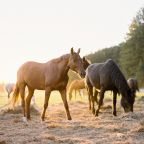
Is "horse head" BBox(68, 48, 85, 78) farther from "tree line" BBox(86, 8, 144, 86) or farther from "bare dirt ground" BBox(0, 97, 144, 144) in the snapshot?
"tree line" BBox(86, 8, 144, 86)

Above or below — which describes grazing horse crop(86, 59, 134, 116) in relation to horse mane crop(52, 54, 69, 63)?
below

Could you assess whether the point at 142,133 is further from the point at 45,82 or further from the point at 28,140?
the point at 45,82

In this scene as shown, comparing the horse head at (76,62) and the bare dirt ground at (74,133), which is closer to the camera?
the bare dirt ground at (74,133)

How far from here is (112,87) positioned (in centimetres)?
1560

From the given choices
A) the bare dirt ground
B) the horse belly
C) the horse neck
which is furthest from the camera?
the horse belly

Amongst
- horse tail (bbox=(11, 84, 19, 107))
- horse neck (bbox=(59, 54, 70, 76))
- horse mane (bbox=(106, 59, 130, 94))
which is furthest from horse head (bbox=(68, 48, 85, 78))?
horse tail (bbox=(11, 84, 19, 107))

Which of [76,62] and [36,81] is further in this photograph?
[36,81]

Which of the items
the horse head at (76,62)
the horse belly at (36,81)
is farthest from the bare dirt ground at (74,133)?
the horse head at (76,62)

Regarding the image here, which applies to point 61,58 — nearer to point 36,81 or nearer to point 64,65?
point 64,65

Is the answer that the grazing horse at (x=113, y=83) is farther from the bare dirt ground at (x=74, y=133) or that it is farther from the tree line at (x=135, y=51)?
the tree line at (x=135, y=51)

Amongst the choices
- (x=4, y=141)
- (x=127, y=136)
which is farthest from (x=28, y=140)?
(x=127, y=136)

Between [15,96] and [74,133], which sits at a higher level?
[15,96]

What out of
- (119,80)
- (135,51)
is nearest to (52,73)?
(119,80)

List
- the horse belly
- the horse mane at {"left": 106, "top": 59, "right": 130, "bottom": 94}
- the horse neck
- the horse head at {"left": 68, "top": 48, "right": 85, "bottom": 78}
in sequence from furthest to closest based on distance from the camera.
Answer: the horse mane at {"left": 106, "top": 59, "right": 130, "bottom": 94} → the horse belly → the horse neck → the horse head at {"left": 68, "top": 48, "right": 85, "bottom": 78}
